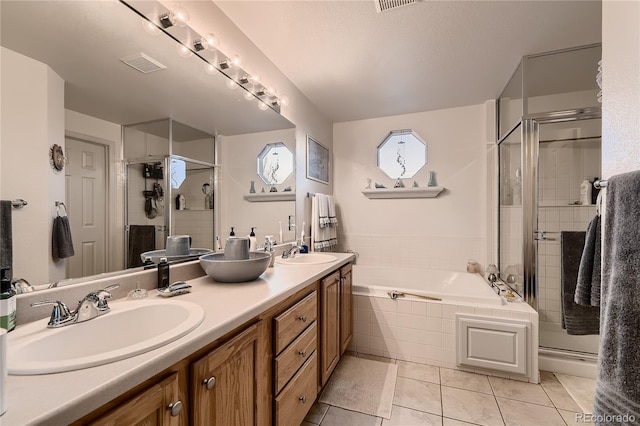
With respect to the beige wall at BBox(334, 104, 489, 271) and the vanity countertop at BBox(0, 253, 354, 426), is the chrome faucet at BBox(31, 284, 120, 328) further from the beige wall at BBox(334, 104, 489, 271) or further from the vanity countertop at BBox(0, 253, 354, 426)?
the beige wall at BBox(334, 104, 489, 271)

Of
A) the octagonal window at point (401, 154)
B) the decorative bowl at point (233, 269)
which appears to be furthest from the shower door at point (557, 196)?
the decorative bowl at point (233, 269)

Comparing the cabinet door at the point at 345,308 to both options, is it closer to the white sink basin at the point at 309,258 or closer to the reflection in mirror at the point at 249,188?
the white sink basin at the point at 309,258

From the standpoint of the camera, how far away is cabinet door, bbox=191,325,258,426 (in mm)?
786

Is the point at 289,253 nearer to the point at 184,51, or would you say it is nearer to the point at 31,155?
the point at 184,51

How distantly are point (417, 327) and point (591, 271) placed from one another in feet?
4.89

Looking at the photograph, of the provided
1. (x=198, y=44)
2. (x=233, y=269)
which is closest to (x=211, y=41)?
(x=198, y=44)

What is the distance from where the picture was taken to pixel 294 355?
1.31 metres

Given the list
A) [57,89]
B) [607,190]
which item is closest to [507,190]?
[607,190]

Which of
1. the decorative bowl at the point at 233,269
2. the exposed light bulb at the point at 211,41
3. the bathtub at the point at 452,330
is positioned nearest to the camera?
the decorative bowl at the point at 233,269

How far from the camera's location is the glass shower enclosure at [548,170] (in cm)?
217

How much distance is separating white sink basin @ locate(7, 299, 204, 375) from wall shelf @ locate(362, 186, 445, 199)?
2747mm

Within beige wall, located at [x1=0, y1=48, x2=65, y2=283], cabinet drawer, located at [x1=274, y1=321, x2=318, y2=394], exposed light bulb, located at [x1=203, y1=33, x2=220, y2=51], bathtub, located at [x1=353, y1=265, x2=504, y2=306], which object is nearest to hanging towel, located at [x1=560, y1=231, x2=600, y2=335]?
bathtub, located at [x1=353, y1=265, x2=504, y2=306]

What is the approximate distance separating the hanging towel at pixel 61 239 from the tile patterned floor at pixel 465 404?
1488 mm

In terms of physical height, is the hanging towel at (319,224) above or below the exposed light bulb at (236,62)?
below
